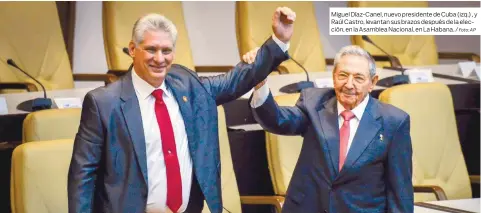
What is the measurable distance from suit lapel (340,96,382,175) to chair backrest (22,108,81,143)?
2.96ft

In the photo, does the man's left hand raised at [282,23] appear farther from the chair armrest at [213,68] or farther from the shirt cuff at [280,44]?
Result: the chair armrest at [213,68]

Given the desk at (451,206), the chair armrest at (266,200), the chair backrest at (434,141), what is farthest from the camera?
the chair backrest at (434,141)

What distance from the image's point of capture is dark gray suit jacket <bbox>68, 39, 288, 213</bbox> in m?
2.28

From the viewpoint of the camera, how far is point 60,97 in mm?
3777

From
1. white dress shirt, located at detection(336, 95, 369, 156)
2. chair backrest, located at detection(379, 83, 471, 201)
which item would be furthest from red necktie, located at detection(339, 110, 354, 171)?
chair backrest, located at detection(379, 83, 471, 201)

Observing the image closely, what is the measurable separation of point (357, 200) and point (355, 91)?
32cm

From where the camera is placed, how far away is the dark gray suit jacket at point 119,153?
228 cm

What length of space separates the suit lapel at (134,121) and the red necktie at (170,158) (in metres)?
0.05

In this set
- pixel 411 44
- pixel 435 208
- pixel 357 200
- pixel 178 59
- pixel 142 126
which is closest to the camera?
pixel 142 126

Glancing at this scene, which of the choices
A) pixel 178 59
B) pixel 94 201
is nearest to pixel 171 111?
pixel 94 201

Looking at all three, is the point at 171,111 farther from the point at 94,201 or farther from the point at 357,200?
the point at 357,200

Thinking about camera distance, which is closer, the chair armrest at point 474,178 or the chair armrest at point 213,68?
the chair armrest at point 474,178

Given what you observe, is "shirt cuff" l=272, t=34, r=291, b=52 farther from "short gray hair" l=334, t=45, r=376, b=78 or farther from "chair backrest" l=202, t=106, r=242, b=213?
"chair backrest" l=202, t=106, r=242, b=213
